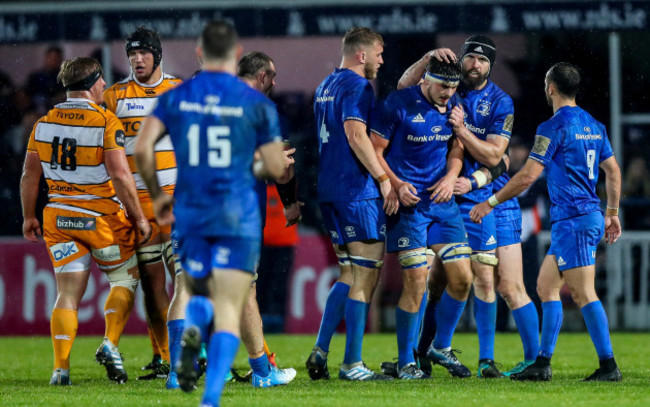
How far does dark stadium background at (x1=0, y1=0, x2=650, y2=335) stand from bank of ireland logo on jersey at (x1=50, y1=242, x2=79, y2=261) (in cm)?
505

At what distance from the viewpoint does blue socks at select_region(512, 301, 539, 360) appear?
7.80m

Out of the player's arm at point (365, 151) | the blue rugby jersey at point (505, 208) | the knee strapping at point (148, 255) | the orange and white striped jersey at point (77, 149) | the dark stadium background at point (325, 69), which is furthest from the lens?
the dark stadium background at point (325, 69)

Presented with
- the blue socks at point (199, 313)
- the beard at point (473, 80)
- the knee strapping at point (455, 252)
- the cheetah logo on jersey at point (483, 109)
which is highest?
the beard at point (473, 80)

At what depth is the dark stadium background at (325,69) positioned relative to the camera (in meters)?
12.2

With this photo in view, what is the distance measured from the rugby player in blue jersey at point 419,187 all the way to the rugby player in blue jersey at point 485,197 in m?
0.20

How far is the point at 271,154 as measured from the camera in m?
5.47

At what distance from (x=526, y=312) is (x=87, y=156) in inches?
134

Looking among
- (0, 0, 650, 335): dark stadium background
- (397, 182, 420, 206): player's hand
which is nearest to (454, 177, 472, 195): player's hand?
(397, 182, 420, 206): player's hand

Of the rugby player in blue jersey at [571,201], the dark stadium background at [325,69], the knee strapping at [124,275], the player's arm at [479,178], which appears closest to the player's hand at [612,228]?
the rugby player in blue jersey at [571,201]

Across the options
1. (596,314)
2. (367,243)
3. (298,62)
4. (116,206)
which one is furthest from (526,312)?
(298,62)

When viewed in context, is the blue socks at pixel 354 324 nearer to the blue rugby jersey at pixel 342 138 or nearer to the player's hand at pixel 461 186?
the blue rugby jersey at pixel 342 138

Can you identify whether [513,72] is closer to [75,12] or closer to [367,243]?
[75,12]

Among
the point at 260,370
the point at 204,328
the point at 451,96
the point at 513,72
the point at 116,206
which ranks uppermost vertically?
the point at 513,72

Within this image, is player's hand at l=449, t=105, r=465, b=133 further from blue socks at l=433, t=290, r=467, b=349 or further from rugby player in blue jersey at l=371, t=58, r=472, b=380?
blue socks at l=433, t=290, r=467, b=349
